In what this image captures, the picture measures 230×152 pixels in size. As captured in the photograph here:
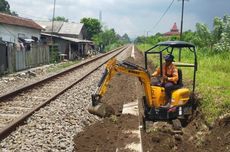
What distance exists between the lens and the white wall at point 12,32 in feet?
114

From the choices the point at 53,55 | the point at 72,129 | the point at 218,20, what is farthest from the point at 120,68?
the point at 53,55

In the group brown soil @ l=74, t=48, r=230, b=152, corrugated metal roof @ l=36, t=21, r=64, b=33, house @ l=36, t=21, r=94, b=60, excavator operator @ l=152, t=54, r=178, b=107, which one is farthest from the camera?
corrugated metal roof @ l=36, t=21, r=64, b=33

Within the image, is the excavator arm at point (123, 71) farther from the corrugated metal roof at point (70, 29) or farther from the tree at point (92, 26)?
the tree at point (92, 26)

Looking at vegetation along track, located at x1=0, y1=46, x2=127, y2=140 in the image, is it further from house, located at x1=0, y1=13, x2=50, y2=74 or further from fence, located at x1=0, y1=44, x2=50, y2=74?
fence, located at x1=0, y1=44, x2=50, y2=74

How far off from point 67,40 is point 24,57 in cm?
1973

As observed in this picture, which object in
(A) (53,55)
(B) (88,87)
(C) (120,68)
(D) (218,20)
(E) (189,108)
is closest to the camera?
(C) (120,68)

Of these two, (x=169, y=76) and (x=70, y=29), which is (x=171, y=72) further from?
(x=70, y=29)

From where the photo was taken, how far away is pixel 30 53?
1264 inches

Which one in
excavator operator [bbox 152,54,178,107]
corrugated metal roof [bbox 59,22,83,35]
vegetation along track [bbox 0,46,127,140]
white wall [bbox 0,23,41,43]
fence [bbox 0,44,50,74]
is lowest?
vegetation along track [bbox 0,46,127,140]

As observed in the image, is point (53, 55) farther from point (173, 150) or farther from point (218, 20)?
point (173, 150)

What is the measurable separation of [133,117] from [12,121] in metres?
3.89

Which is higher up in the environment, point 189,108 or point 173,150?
point 189,108

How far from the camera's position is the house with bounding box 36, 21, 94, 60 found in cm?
4941

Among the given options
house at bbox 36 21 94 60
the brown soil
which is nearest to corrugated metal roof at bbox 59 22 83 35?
house at bbox 36 21 94 60
